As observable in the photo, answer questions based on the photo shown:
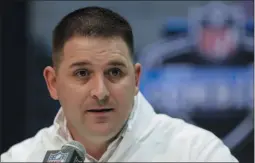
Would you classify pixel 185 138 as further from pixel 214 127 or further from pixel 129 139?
pixel 214 127

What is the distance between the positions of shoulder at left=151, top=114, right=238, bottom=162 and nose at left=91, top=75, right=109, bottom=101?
0.29 meters

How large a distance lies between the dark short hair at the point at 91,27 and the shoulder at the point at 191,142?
243mm

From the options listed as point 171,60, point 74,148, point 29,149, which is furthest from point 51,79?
point 171,60

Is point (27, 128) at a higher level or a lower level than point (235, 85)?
lower

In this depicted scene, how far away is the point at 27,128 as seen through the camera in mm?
2344

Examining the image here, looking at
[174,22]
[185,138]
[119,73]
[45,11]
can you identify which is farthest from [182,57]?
[119,73]

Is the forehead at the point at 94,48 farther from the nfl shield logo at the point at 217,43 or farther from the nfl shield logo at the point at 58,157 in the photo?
the nfl shield logo at the point at 217,43

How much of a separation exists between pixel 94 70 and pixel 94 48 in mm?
50

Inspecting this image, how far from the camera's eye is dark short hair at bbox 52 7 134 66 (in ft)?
3.19

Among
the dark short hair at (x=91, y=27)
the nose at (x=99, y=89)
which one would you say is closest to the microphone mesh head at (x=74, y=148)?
the nose at (x=99, y=89)

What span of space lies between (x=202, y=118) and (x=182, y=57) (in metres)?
0.27

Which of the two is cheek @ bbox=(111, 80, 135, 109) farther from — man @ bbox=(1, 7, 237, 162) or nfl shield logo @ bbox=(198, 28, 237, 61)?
nfl shield logo @ bbox=(198, 28, 237, 61)

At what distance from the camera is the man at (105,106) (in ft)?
3.02

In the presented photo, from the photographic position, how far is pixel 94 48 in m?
0.94
